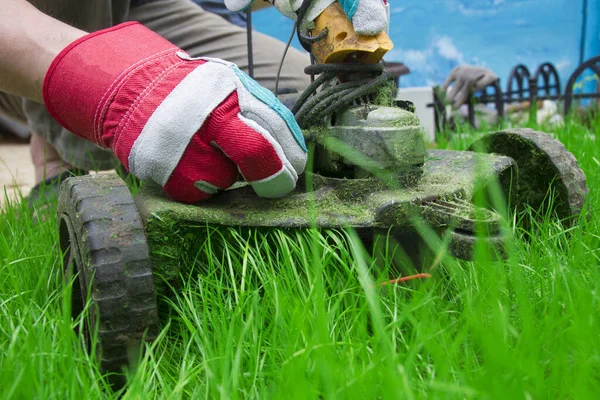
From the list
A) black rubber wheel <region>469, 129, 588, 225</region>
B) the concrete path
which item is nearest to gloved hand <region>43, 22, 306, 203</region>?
black rubber wheel <region>469, 129, 588, 225</region>

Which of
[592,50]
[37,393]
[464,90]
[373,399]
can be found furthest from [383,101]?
[592,50]

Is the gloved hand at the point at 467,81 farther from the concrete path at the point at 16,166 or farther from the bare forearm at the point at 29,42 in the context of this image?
the bare forearm at the point at 29,42

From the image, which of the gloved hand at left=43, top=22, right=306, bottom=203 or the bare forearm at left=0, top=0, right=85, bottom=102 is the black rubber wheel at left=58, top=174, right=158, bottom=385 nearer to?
the gloved hand at left=43, top=22, right=306, bottom=203

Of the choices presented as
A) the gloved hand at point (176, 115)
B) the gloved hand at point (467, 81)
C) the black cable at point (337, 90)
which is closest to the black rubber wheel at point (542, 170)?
the black cable at point (337, 90)

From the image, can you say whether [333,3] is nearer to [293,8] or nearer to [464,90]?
[293,8]

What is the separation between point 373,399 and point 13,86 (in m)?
0.85

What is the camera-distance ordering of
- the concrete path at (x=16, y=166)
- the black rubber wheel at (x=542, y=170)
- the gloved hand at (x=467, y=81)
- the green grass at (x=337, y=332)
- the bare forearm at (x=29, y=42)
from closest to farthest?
the green grass at (x=337, y=332) < the bare forearm at (x=29, y=42) < the black rubber wheel at (x=542, y=170) < the concrete path at (x=16, y=166) < the gloved hand at (x=467, y=81)

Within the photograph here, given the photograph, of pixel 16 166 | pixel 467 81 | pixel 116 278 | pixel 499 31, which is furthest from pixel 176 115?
pixel 499 31

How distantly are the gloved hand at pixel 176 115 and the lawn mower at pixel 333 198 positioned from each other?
5 cm

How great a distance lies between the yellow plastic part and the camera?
941 mm

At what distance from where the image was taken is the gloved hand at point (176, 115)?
81cm

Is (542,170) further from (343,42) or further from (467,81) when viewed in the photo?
(467,81)

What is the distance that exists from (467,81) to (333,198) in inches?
126

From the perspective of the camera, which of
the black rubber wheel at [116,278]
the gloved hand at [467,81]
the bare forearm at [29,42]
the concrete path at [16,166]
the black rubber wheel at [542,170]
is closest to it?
the black rubber wheel at [116,278]
